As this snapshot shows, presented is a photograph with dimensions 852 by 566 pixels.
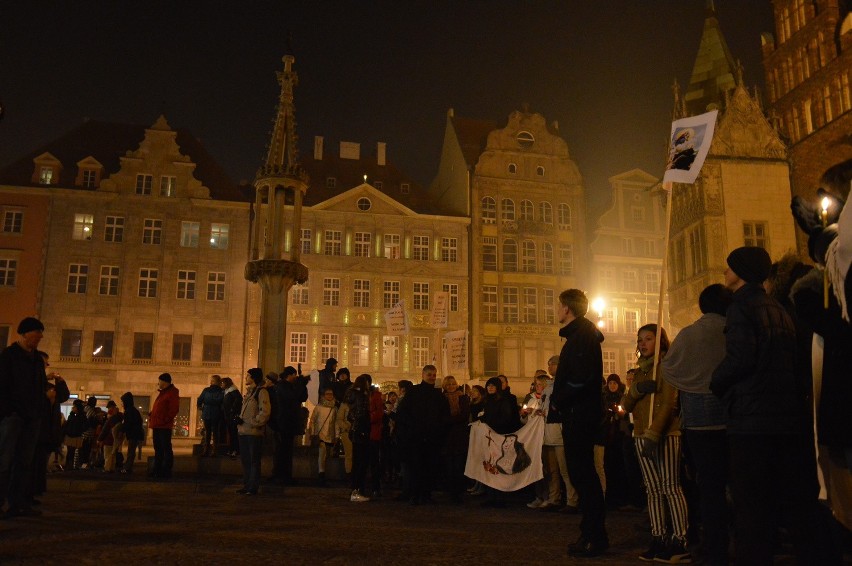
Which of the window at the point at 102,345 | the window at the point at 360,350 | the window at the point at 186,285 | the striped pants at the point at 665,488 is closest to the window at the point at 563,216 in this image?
the window at the point at 360,350

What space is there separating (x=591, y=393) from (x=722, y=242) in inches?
1098

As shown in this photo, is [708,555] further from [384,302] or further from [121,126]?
[121,126]

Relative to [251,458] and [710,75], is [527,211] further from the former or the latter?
[251,458]

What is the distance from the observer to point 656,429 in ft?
19.6

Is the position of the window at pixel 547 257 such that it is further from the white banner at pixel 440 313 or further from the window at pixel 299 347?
the white banner at pixel 440 313

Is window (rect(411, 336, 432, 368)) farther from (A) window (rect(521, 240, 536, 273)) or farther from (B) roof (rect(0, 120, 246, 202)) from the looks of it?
(B) roof (rect(0, 120, 246, 202))

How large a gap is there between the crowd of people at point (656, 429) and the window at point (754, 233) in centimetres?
2343

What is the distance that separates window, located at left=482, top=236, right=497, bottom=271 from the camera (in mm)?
42250

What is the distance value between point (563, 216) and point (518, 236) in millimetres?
3177

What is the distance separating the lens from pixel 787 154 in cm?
3347

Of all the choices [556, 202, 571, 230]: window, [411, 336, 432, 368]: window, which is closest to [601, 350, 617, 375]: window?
[556, 202, 571, 230]: window

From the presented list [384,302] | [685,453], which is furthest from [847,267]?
[384,302]

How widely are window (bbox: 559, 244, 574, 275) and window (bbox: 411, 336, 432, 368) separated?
902 centimetres

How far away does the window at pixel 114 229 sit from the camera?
1517 inches
